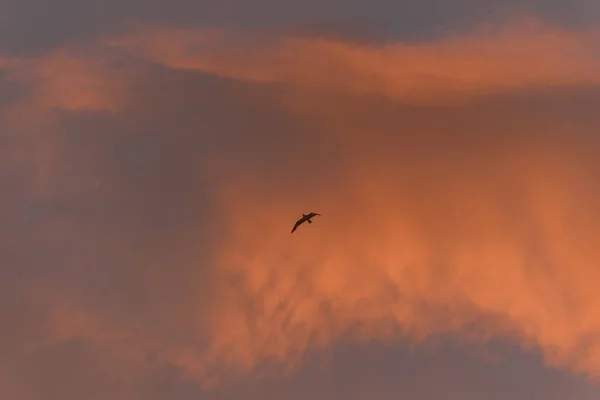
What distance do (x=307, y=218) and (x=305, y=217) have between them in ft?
2.96

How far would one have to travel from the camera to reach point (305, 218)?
453 feet

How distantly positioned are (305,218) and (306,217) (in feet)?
1.83

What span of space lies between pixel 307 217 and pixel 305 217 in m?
0.80

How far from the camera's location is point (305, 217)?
138 m

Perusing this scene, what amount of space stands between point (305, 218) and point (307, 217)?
936 mm

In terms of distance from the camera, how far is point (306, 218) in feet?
453

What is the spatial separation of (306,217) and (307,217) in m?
0.45

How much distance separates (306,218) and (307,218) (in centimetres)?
41

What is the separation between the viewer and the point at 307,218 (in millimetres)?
138125

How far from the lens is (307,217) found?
5418 inches

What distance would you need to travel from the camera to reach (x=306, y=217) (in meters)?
138
